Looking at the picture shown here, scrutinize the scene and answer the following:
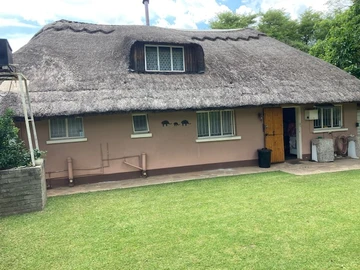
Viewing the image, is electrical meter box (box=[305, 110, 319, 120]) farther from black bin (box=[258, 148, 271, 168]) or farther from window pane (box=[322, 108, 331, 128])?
black bin (box=[258, 148, 271, 168])

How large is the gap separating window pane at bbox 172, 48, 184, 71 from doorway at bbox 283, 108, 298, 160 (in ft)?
17.5

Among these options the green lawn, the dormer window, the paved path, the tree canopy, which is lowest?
the green lawn

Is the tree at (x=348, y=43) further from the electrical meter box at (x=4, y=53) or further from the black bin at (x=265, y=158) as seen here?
the electrical meter box at (x=4, y=53)

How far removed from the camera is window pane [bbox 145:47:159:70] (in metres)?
10.6

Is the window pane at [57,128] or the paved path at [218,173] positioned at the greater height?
the window pane at [57,128]

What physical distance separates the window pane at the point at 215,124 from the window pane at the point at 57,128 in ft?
16.9

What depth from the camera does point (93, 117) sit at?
30.6 ft

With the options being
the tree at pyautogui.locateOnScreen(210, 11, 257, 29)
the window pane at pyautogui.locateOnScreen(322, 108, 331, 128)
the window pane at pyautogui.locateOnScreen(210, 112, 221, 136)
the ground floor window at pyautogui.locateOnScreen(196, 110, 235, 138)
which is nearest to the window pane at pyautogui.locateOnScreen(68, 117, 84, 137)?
the ground floor window at pyautogui.locateOnScreen(196, 110, 235, 138)

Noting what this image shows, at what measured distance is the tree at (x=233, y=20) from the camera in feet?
113

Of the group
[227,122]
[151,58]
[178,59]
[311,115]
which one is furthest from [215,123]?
[311,115]

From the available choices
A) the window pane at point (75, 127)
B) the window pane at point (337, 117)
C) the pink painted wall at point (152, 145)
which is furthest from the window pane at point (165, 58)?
the window pane at point (337, 117)

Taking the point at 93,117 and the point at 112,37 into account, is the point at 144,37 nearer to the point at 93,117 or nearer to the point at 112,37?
the point at 112,37

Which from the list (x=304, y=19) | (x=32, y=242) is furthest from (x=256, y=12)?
(x=32, y=242)

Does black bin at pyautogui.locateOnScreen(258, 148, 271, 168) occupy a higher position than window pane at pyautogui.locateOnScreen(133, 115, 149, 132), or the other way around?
window pane at pyautogui.locateOnScreen(133, 115, 149, 132)
